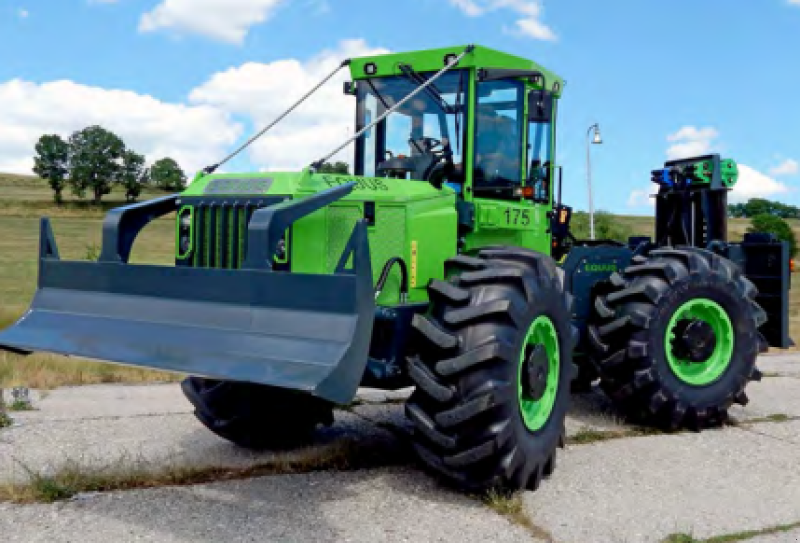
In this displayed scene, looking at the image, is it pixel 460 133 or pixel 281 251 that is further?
pixel 460 133

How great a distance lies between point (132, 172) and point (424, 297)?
261 feet

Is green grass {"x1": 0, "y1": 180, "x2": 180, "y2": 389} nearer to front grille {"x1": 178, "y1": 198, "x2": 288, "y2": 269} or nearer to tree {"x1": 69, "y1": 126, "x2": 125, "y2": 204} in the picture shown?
front grille {"x1": 178, "y1": 198, "x2": 288, "y2": 269}

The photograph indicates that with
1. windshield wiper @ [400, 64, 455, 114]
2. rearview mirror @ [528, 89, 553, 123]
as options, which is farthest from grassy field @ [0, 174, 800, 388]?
rearview mirror @ [528, 89, 553, 123]

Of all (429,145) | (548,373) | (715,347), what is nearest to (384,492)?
(548,373)

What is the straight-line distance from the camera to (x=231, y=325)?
4809mm

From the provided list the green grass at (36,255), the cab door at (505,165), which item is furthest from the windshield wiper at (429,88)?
the green grass at (36,255)

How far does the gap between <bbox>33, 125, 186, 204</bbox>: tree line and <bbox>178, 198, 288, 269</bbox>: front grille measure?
67.9 m

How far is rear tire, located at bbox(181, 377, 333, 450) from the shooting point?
20.9ft

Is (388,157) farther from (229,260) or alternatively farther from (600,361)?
(600,361)

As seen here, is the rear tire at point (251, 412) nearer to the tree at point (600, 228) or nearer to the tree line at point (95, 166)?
the tree at point (600, 228)

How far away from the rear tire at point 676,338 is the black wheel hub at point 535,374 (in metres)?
1.83

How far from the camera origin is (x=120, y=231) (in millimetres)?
5902

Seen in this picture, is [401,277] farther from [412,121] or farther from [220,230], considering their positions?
[412,121]

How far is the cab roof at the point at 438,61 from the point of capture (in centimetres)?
653
